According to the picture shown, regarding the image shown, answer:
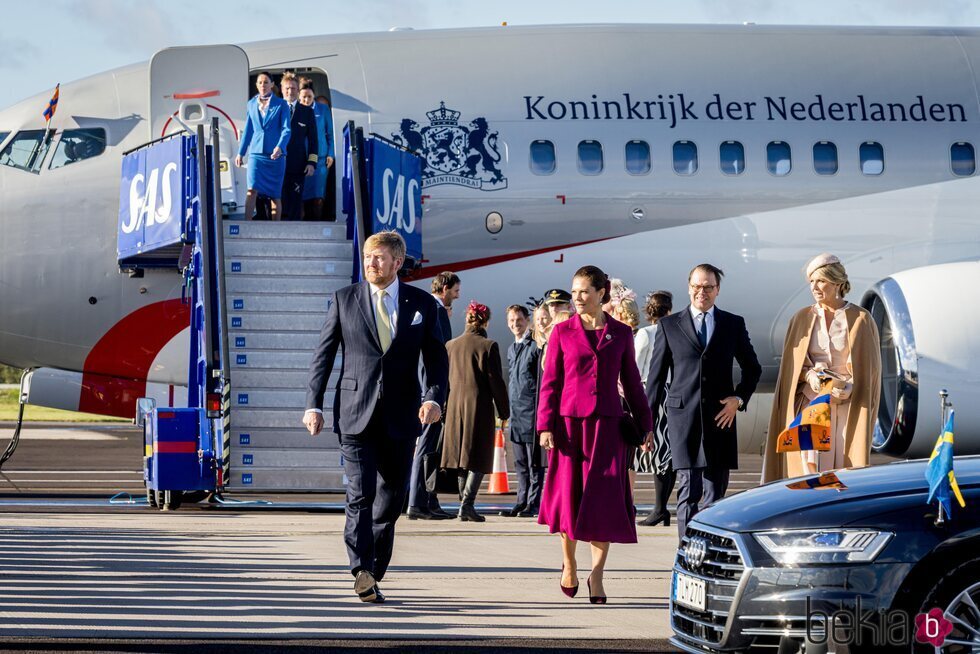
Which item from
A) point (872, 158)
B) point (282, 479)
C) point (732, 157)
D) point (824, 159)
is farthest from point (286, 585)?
point (872, 158)

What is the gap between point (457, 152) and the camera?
46.5ft

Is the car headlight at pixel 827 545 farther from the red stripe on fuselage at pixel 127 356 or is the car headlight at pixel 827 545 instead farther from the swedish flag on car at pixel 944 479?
the red stripe on fuselage at pixel 127 356

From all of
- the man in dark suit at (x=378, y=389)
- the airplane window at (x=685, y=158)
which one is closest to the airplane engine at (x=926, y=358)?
the airplane window at (x=685, y=158)

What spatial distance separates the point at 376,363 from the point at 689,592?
7.64ft

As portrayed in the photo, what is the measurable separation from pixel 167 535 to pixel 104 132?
508 cm

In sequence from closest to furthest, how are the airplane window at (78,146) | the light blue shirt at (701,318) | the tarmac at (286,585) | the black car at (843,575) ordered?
the black car at (843,575) → the tarmac at (286,585) → the light blue shirt at (701,318) → the airplane window at (78,146)

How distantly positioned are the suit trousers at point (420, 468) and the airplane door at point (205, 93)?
331 cm

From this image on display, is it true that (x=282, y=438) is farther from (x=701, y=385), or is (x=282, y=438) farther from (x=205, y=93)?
(x=701, y=385)

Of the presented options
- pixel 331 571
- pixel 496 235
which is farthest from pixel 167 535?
pixel 496 235

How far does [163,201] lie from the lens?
506 inches

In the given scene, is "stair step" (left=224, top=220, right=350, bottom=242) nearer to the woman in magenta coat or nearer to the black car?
the woman in magenta coat

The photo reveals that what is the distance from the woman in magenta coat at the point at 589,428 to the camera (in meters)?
7.50

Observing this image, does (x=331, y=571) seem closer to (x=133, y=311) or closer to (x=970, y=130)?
(x=133, y=311)

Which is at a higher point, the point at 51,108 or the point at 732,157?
the point at 51,108
